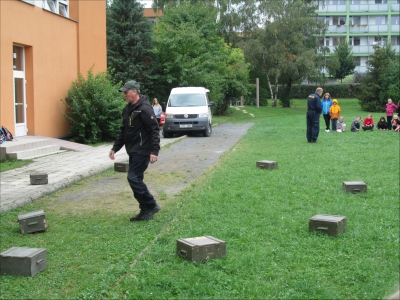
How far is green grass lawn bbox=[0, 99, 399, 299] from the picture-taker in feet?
16.1

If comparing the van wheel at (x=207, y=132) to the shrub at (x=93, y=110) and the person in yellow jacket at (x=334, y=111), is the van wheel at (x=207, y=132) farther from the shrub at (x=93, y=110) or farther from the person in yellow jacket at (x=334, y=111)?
the person in yellow jacket at (x=334, y=111)

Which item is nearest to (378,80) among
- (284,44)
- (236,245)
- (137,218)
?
(284,44)

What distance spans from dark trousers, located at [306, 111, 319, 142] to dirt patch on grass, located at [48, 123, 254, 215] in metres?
3.35

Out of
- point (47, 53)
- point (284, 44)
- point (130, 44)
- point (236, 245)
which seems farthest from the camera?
point (284, 44)

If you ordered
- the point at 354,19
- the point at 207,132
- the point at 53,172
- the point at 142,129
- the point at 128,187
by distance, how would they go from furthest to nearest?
1. the point at 354,19
2. the point at 207,132
3. the point at 53,172
4. the point at 128,187
5. the point at 142,129

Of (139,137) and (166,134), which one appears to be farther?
(166,134)

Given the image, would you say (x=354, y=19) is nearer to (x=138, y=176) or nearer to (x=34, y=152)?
(x=34, y=152)

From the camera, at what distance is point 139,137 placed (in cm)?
772

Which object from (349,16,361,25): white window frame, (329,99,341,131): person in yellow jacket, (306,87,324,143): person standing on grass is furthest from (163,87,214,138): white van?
(349,16,361,25): white window frame

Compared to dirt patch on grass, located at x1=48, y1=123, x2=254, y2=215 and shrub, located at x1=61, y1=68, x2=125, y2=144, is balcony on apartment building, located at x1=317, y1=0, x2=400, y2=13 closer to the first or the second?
shrub, located at x1=61, y1=68, x2=125, y2=144

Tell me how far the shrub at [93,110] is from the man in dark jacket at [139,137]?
43.9 ft

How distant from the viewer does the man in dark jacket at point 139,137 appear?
25.1 ft

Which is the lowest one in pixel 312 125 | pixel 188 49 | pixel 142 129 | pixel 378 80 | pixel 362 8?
pixel 312 125

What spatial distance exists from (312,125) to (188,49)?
16167 millimetres
